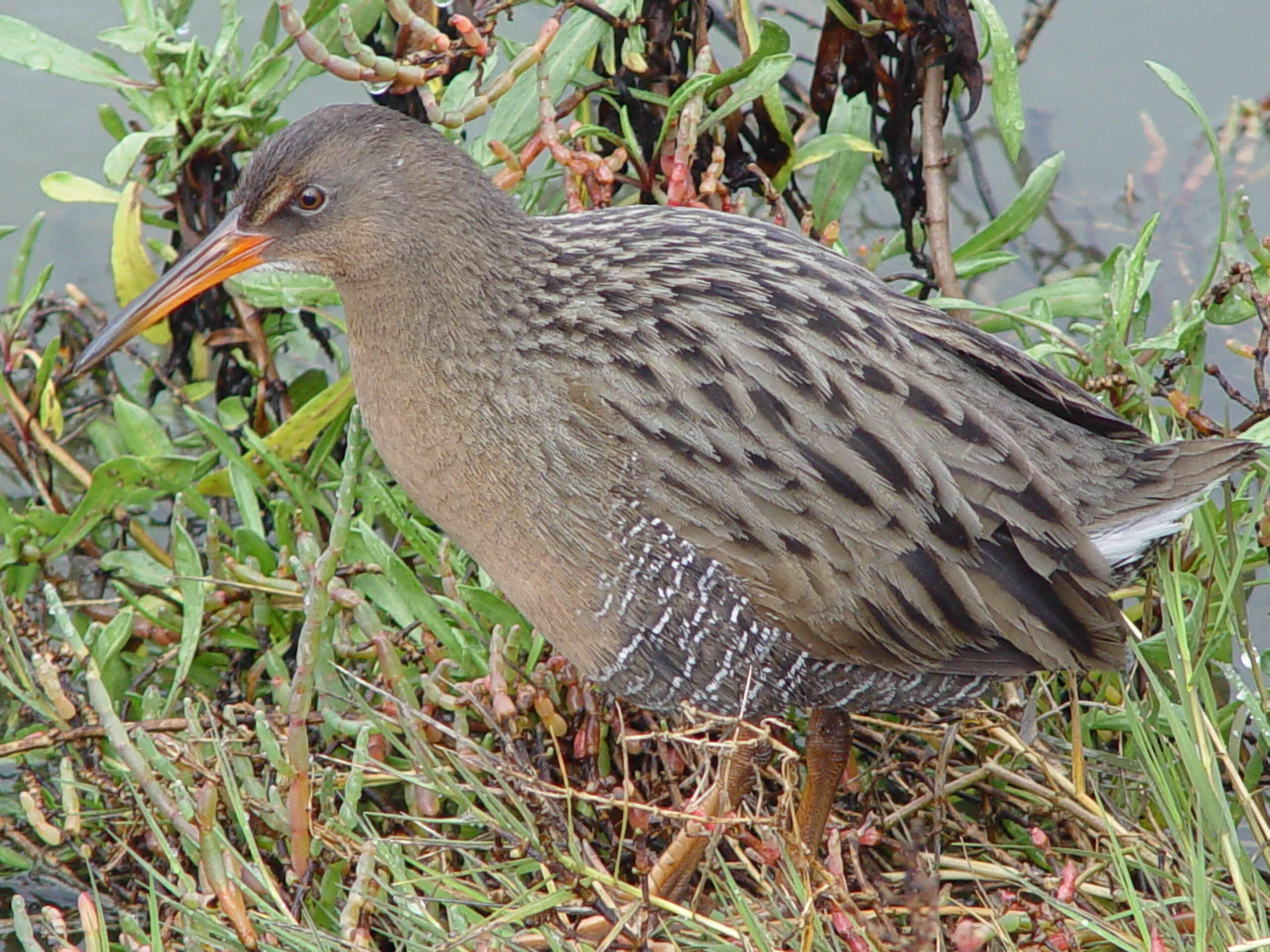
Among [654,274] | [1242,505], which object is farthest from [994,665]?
[654,274]

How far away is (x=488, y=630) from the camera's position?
9.96 ft

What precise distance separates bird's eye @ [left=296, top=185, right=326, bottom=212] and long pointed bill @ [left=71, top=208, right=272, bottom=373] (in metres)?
0.09

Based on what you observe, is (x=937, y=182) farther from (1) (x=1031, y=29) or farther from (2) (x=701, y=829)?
(2) (x=701, y=829)

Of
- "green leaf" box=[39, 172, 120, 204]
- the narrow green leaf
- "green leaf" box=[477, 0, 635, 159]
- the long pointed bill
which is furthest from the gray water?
the long pointed bill

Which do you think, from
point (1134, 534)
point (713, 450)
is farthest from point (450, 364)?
point (1134, 534)

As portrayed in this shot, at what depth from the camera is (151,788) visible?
7.63 feet

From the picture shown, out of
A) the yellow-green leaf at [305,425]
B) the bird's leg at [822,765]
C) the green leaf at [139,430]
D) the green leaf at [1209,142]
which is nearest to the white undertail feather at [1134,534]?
the bird's leg at [822,765]

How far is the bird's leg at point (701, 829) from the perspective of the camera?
7.43 feet

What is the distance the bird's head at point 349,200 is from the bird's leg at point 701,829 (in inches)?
38.6

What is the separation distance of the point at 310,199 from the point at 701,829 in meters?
1.21

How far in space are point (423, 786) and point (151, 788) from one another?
461 millimetres

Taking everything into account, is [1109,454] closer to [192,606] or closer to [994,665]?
[994,665]

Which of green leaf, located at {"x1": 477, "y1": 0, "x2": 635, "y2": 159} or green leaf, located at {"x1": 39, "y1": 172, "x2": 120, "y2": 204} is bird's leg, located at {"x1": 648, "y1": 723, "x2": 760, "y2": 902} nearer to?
green leaf, located at {"x1": 477, "y1": 0, "x2": 635, "y2": 159}

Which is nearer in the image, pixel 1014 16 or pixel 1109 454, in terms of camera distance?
pixel 1109 454
